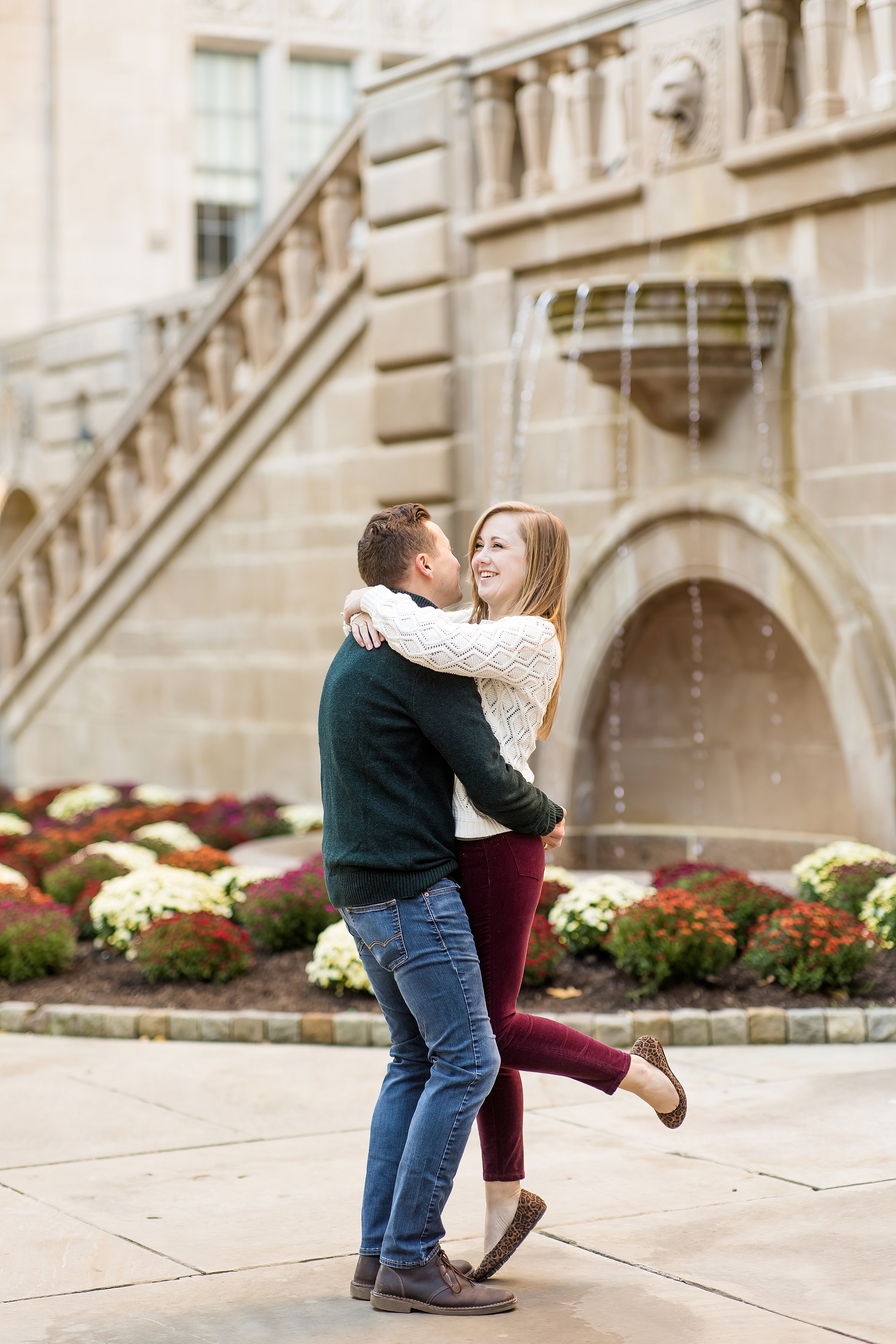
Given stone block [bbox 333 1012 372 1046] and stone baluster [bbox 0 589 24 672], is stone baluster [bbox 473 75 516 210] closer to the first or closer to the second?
stone block [bbox 333 1012 372 1046]

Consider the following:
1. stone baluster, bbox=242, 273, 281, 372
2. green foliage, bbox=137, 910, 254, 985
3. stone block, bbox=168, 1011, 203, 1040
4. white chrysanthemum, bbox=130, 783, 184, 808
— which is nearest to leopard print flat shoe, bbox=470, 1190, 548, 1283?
stone block, bbox=168, 1011, 203, 1040

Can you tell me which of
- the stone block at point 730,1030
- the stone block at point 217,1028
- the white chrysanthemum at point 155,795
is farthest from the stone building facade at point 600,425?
the stone block at point 217,1028

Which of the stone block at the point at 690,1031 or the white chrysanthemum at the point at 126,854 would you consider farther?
the white chrysanthemum at the point at 126,854

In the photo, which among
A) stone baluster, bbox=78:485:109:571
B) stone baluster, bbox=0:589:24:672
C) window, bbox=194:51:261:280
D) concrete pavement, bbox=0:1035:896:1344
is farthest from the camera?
window, bbox=194:51:261:280

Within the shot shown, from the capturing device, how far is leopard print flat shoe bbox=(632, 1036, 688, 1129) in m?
4.68

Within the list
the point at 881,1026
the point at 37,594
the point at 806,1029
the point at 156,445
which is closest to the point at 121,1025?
the point at 806,1029

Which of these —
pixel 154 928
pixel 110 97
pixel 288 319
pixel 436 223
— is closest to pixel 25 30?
pixel 110 97

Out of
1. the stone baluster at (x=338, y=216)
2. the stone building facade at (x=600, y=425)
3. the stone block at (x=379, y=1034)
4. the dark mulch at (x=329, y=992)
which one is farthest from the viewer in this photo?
the stone baluster at (x=338, y=216)

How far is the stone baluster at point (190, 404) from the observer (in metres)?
14.2

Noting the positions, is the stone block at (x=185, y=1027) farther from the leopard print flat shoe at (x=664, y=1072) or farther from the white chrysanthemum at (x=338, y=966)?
the leopard print flat shoe at (x=664, y=1072)

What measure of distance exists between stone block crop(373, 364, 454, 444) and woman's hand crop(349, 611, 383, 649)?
7.48 metres

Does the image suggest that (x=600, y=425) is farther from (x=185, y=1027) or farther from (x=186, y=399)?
(x=185, y=1027)

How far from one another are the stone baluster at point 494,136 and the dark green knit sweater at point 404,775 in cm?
779

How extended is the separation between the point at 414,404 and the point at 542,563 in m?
7.63
